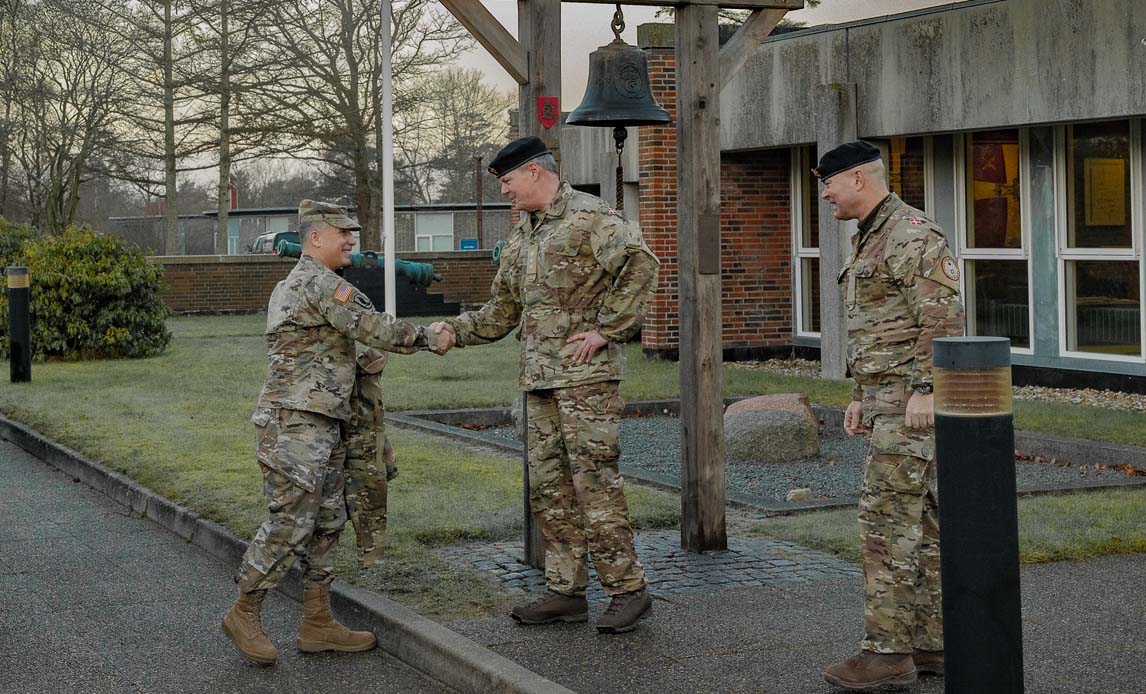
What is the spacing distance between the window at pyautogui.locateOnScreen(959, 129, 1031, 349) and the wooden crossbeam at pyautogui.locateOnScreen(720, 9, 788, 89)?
8.83 m

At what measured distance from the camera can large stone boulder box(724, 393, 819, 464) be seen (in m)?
11.8

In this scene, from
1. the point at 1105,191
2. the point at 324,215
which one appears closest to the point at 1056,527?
the point at 324,215

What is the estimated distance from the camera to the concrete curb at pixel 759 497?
9.42 metres

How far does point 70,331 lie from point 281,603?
15.3 m

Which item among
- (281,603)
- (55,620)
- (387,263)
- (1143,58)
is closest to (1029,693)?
(281,603)

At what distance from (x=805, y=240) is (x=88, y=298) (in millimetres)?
10478

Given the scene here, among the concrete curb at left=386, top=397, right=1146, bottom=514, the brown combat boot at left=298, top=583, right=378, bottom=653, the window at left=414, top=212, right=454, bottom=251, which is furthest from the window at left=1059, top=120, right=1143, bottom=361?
the window at left=414, top=212, right=454, bottom=251

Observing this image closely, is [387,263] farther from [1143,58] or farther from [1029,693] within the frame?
[1029,693]

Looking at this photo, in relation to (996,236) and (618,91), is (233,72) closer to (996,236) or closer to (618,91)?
(996,236)

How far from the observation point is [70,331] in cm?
2144

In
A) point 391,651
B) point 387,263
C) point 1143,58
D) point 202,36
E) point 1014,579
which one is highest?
point 202,36

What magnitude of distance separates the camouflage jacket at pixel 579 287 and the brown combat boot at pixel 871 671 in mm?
1639

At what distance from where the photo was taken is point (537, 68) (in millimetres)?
7492

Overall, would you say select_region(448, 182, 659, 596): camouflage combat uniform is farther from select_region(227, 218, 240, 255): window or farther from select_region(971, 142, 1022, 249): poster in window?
select_region(227, 218, 240, 255): window
